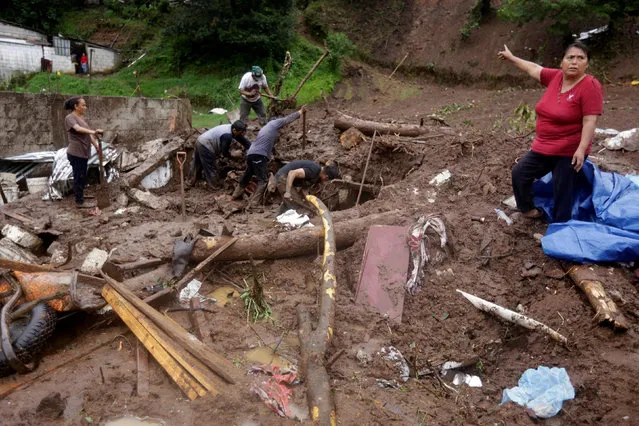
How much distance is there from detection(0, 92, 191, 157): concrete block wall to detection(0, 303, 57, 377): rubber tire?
624 centimetres

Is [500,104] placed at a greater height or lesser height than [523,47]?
lesser

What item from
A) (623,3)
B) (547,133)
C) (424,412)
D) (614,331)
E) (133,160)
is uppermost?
(623,3)

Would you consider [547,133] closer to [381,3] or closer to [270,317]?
[270,317]

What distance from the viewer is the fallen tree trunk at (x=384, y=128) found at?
7414 mm

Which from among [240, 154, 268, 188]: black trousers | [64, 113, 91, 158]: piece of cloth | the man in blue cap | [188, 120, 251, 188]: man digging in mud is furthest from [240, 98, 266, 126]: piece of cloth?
[64, 113, 91, 158]: piece of cloth

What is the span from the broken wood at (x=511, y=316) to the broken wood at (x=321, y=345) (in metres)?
1.21

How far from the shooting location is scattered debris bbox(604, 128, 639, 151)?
5637mm

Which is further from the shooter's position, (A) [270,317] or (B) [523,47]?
(B) [523,47]

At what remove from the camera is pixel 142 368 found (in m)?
3.44

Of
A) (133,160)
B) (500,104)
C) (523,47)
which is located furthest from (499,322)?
(523,47)

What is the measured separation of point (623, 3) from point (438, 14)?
23.2 feet

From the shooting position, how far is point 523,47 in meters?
13.8

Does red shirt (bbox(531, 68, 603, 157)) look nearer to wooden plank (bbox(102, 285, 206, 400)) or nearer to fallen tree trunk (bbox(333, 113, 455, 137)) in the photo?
fallen tree trunk (bbox(333, 113, 455, 137))

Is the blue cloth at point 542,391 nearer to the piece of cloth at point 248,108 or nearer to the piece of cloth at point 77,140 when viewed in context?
the piece of cloth at point 77,140
